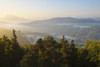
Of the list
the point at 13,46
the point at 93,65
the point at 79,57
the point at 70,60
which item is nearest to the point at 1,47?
the point at 13,46

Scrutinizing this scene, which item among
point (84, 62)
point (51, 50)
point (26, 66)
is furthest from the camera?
point (84, 62)

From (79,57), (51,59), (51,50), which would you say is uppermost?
(51,50)

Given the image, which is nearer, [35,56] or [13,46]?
[35,56]

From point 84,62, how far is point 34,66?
42.2ft

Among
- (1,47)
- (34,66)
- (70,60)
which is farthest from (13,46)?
(70,60)

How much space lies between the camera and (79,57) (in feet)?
81.7

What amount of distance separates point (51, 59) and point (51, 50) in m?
1.56

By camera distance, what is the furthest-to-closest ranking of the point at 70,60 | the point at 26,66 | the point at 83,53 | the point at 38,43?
the point at 83,53 → the point at 70,60 → the point at 38,43 → the point at 26,66

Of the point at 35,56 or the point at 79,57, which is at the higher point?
the point at 35,56

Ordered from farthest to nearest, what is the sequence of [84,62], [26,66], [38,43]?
[84,62]
[38,43]
[26,66]

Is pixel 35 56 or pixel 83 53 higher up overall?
pixel 35 56

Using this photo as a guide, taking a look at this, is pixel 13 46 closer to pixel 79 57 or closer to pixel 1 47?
pixel 1 47

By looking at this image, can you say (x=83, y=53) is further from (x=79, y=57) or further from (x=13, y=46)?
(x=13, y=46)

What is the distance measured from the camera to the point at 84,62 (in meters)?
24.4
